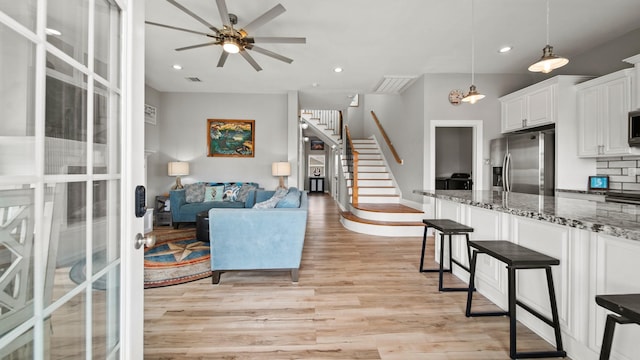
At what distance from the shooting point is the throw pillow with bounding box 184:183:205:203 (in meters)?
5.39

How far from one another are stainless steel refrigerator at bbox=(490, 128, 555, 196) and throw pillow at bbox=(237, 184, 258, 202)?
4.54 m

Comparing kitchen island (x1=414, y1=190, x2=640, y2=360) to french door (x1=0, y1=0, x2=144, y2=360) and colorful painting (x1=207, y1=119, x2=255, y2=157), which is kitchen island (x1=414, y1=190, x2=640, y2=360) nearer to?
french door (x1=0, y1=0, x2=144, y2=360)

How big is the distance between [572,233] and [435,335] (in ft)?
3.57

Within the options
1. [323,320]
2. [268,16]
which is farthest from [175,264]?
[268,16]

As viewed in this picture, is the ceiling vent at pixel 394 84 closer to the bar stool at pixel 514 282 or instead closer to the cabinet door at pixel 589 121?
the cabinet door at pixel 589 121

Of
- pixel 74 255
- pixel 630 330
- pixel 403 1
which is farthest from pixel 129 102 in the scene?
pixel 403 1

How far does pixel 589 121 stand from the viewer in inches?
141

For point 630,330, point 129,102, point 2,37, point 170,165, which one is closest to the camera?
point 2,37

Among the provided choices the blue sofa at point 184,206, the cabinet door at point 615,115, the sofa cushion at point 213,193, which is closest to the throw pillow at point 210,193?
the sofa cushion at point 213,193

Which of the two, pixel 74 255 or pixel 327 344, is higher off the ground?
pixel 74 255

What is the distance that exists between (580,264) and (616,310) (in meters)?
0.74

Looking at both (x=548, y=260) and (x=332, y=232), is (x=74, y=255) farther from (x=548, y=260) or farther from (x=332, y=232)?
(x=332, y=232)

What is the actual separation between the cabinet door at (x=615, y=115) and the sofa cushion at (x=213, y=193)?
6.02 meters

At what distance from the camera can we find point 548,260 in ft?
5.35
